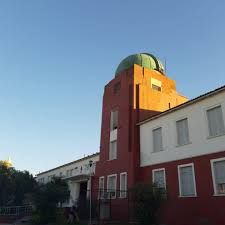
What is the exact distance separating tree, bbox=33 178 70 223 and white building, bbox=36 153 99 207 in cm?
390

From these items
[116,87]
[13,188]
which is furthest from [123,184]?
[13,188]

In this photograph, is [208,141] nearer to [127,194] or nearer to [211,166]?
[211,166]

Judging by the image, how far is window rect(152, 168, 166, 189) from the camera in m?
23.3

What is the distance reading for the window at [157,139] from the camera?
24.8m

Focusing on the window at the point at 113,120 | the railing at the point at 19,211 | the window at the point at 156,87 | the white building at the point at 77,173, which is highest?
the window at the point at 156,87

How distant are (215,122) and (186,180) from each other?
4793mm

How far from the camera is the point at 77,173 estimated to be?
44.9 meters

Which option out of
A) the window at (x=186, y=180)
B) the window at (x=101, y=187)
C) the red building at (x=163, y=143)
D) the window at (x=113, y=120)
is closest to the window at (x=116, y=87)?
the red building at (x=163, y=143)

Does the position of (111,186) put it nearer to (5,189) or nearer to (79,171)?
(79,171)

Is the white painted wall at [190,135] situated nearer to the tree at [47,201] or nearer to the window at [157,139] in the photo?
the window at [157,139]

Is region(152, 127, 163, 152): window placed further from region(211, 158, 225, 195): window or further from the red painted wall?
region(211, 158, 225, 195): window

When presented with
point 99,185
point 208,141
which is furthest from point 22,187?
point 208,141

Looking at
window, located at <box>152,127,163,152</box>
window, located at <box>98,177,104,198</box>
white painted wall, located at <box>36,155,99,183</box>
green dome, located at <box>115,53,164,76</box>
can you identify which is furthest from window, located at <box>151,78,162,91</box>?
white painted wall, located at <box>36,155,99,183</box>

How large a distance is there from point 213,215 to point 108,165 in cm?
1307
